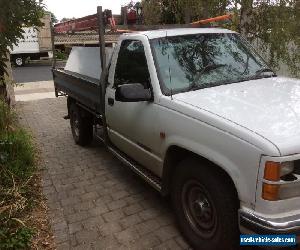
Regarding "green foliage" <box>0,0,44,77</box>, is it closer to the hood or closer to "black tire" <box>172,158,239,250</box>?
the hood

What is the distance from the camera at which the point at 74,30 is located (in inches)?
269

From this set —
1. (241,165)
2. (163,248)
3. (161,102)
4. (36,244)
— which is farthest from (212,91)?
(36,244)

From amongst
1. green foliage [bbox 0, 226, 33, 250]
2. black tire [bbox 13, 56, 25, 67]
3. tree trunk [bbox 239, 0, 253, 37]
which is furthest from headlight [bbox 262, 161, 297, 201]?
black tire [bbox 13, 56, 25, 67]

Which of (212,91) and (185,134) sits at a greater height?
(212,91)

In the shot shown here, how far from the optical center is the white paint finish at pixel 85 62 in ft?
20.6

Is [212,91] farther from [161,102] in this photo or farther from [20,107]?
[20,107]

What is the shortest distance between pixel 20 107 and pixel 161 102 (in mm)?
8531

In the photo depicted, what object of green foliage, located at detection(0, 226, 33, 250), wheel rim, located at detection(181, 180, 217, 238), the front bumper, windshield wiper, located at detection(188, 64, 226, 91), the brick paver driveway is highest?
windshield wiper, located at detection(188, 64, 226, 91)

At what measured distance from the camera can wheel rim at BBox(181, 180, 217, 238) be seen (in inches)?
128

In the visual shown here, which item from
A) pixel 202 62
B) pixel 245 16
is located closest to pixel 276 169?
pixel 202 62

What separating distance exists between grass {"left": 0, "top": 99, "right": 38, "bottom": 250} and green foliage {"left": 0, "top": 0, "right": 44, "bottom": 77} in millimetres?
1555

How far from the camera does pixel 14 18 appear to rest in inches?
156

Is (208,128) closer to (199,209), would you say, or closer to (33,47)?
(199,209)

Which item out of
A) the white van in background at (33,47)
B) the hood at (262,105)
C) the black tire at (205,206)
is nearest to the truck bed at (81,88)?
the hood at (262,105)
